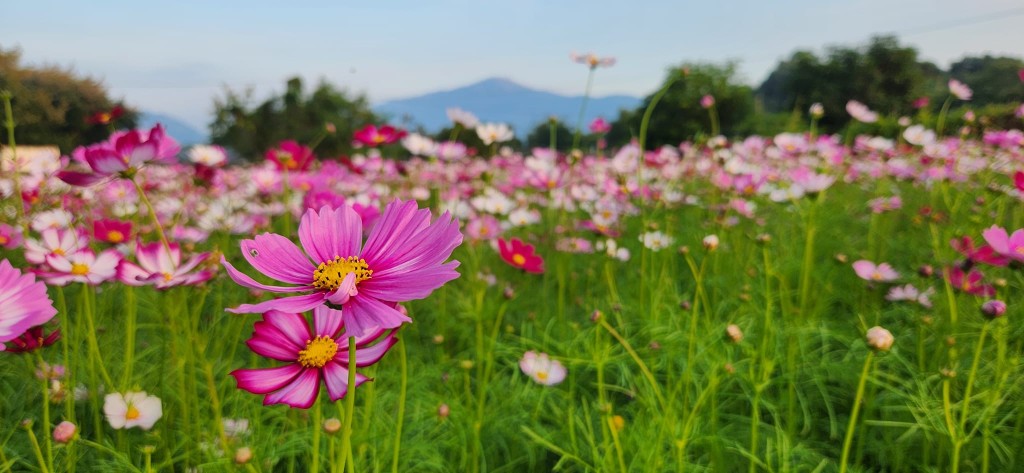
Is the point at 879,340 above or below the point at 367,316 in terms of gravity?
below

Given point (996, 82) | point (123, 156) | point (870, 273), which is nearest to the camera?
point (123, 156)

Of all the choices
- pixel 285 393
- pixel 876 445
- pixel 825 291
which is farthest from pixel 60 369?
pixel 825 291

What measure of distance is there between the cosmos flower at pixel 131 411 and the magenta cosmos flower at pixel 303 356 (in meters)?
0.37

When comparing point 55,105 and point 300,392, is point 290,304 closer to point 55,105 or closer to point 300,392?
point 300,392

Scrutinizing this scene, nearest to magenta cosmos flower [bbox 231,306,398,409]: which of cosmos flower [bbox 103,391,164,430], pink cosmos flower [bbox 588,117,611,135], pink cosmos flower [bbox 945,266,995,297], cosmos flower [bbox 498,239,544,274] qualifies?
cosmos flower [bbox 103,391,164,430]

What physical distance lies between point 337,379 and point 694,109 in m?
17.9

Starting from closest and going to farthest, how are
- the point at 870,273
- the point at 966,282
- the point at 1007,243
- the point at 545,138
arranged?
the point at 1007,243 < the point at 966,282 < the point at 870,273 < the point at 545,138

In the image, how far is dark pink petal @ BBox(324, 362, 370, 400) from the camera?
45 centimetres

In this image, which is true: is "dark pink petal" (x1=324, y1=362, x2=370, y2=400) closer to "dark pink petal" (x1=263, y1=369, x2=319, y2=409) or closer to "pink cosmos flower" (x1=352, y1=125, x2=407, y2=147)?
"dark pink petal" (x1=263, y1=369, x2=319, y2=409)

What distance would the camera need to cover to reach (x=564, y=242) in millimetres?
1696

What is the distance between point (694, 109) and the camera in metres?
17.0

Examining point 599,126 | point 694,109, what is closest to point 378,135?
point 599,126

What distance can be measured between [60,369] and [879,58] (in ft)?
78.1

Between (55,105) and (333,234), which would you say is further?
(55,105)
